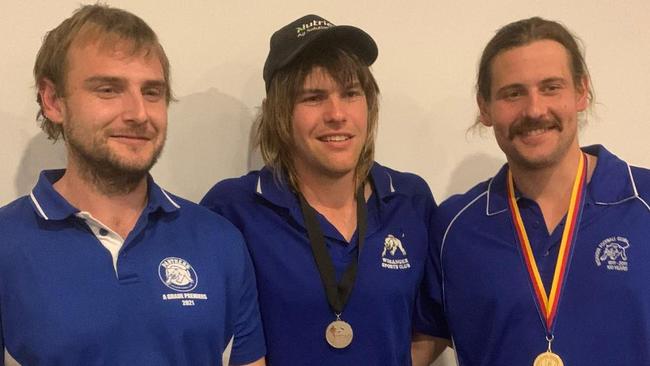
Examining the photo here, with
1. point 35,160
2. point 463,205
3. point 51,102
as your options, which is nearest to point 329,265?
point 463,205

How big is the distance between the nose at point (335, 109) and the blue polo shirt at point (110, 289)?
45 cm

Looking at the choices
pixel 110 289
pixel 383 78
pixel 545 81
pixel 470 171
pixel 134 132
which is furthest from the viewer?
pixel 470 171

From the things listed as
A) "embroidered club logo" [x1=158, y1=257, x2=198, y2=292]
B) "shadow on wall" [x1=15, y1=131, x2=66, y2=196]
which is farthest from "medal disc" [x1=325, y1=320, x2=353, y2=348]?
"shadow on wall" [x1=15, y1=131, x2=66, y2=196]

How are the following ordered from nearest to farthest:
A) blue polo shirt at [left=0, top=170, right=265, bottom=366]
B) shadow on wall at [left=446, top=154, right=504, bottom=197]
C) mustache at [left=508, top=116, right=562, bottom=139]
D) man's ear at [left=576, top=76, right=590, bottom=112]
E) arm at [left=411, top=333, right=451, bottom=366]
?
1. blue polo shirt at [left=0, top=170, right=265, bottom=366]
2. mustache at [left=508, top=116, right=562, bottom=139]
3. man's ear at [left=576, top=76, right=590, bottom=112]
4. arm at [left=411, top=333, right=451, bottom=366]
5. shadow on wall at [left=446, top=154, right=504, bottom=197]

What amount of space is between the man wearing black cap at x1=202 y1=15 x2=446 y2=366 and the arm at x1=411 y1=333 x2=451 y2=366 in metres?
0.19

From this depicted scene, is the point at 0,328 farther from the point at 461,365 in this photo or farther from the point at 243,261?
the point at 461,365

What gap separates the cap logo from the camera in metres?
1.75

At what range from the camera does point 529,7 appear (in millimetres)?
2393

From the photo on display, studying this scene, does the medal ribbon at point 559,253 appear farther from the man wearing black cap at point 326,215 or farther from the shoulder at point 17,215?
the shoulder at point 17,215

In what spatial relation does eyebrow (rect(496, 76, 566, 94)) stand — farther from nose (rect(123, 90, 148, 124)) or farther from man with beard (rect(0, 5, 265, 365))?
nose (rect(123, 90, 148, 124))

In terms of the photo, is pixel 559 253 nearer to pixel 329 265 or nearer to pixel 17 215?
pixel 329 265

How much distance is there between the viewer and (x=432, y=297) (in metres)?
1.86

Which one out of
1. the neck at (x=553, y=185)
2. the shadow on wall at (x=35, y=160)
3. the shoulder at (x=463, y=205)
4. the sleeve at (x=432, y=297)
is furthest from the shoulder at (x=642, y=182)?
the shadow on wall at (x=35, y=160)

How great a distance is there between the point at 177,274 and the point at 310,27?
76 centimetres
